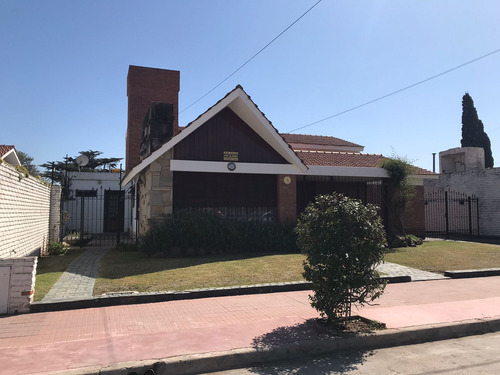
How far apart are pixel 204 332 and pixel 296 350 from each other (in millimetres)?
1329

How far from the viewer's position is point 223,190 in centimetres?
1428

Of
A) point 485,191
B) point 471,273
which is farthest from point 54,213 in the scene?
point 485,191

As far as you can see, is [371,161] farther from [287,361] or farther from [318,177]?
[287,361]

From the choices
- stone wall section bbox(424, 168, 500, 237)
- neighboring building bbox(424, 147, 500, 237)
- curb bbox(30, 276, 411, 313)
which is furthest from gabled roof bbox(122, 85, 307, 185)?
stone wall section bbox(424, 168, 500, 237)

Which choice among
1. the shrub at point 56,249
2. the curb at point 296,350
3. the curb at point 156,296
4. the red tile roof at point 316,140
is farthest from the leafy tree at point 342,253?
the red tile roof at point 316,140

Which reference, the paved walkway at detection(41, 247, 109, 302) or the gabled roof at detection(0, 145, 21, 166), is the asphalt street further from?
the gabled roof at detection(0, 145, 21, 166)

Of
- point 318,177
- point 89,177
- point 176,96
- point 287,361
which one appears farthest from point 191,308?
point 89,177

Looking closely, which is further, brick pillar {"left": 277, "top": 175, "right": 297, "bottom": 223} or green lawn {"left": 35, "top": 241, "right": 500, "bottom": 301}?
brick pillar {"left": 277, "top": 175, "right": 297, "bottom": 223}

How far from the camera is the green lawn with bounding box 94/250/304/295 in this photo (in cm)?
814

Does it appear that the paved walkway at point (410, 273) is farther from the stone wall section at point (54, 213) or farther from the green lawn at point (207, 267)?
the stone wall section at point (54, 213)

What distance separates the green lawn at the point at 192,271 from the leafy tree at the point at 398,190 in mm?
6609

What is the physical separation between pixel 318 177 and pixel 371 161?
2.92 m

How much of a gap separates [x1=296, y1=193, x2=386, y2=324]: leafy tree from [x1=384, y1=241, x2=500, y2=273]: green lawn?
20.5 feet

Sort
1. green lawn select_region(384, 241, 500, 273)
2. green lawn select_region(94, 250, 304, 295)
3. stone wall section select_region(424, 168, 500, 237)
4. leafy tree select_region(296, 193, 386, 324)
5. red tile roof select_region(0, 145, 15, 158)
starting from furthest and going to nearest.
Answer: stone wall section select_region(424, 168, 500, 237) < red tile roof select_region(0, 145, 15, 158) < green lawn select_region(384, 241, 500, 273) < green lawn select_region(94, 250, 304, 295) < leafy tree select_region(296, 193, 386, 324)
